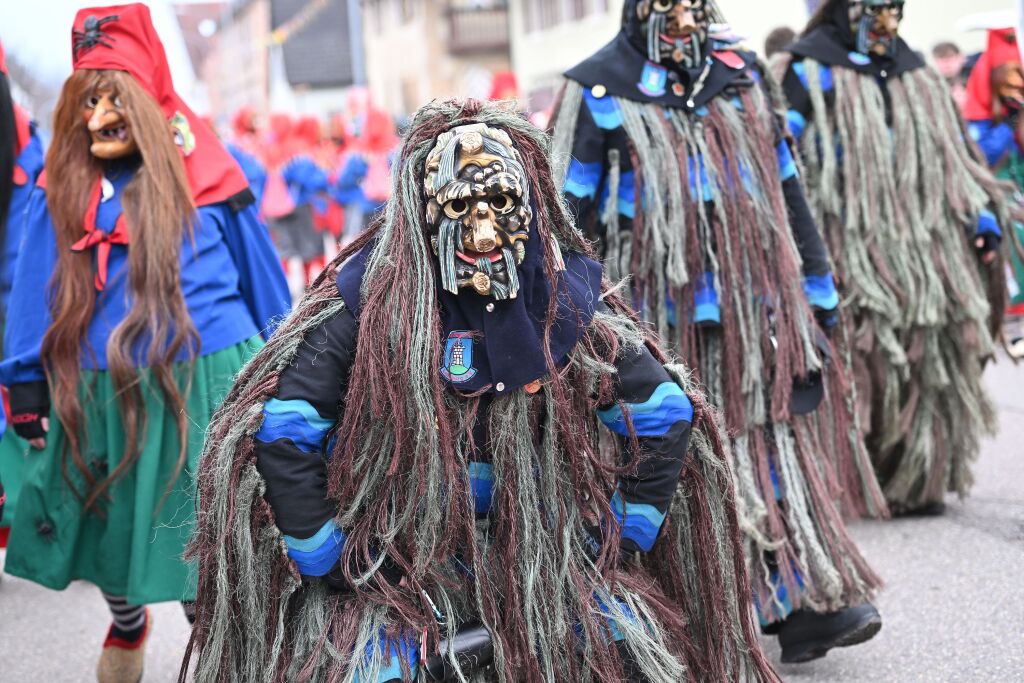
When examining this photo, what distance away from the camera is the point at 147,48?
371 centimetres

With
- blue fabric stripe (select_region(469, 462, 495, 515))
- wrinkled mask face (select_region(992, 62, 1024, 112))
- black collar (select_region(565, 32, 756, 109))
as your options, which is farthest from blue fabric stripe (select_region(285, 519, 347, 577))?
wrinkled mask face (select_region(992, 62, 1024, 112))

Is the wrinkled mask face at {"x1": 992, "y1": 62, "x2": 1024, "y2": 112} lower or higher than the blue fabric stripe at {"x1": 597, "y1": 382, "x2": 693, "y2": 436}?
higher

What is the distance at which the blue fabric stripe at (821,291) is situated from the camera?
12.0 ft

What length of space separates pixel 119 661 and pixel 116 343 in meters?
0.93

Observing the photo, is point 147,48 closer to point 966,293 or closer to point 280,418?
point 280,418

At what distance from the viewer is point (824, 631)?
3439mm

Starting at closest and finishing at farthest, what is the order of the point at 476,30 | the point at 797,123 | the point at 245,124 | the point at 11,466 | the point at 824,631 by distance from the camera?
1. the point at 824,631
2. the point at 11,466
3. the point at 797,123
4. the point at 245,124
5. the point at 476,30

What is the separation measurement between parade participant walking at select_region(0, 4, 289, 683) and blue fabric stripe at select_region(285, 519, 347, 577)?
107 centimetres

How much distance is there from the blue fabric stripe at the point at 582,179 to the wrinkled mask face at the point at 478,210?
1.11 meters

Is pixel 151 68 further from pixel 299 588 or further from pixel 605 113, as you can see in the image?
pixel 299 588

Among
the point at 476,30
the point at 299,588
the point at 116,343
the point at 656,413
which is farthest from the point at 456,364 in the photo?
the point at 476,30

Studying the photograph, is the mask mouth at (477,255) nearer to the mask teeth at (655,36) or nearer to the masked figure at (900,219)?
the mask teeth at (655,36)

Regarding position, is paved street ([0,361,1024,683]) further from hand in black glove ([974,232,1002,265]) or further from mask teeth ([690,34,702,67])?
mask teeth ([690,34,702,67])

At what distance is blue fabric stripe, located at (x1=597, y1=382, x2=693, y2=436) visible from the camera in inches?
103
